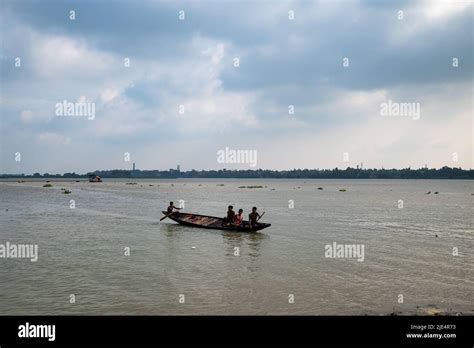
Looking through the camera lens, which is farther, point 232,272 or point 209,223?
point 209,223


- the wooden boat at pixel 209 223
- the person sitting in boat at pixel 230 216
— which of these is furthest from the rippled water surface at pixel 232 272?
the person sitting in boat at pixel 230 216

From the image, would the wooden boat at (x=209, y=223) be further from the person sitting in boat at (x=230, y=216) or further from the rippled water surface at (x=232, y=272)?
the rippled water surface at (x=232, y=272)

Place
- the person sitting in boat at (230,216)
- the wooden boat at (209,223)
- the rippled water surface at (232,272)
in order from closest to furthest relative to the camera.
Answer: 1. the rippled water surface at (232,272)
2. the wooden boat at (209,223)
3. the person sitting in boat at (230,216)

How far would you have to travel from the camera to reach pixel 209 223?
3116cm

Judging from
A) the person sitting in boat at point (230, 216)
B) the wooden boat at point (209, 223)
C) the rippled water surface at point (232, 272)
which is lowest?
the rippled water surface at point (232, 272)

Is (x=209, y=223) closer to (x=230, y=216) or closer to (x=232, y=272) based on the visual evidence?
(x=230, y=216)

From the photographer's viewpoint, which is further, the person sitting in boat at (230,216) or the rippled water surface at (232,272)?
the person sitting in boat at (230,216)

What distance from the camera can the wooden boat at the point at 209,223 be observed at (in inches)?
1119

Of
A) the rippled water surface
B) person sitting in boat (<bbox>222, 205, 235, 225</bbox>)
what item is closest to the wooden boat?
person sitting in boat (<bbox>222, 205, 235, 225</bbox>)

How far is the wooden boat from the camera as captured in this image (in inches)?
1119

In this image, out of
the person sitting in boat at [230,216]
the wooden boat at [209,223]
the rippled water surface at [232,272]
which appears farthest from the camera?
the person sitting in boat at [230,216]

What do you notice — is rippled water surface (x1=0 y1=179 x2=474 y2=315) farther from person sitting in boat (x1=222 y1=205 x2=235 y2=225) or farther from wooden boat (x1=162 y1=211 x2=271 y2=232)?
person sitting in boat (x1=222 y1=205 x2=235 y2=225)

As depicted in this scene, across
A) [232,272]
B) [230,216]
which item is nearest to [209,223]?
[230,216]

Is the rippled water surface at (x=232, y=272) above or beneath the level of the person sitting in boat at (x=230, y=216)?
beneath
